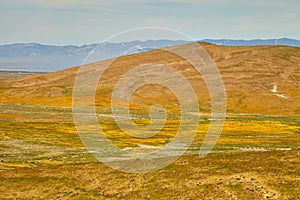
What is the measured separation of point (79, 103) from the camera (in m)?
194

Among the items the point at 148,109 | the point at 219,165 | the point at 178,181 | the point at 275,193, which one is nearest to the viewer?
the point at 275,193

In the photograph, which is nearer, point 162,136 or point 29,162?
point 29,162

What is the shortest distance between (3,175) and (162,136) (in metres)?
61.3

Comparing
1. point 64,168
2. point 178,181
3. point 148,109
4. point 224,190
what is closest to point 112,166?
point 64,168

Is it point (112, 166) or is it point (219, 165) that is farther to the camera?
point (112, 166)

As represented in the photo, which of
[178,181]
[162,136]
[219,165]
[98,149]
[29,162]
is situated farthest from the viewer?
[162,136]

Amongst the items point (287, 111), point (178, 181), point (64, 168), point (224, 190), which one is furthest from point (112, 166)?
point (287, 111)

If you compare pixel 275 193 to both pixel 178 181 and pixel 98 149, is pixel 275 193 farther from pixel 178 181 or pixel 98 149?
pixel 98 149

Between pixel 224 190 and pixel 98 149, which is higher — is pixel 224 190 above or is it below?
above

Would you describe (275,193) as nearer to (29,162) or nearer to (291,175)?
(291,175)

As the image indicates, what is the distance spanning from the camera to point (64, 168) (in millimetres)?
49906

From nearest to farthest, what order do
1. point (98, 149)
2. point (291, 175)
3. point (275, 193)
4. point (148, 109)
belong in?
point (275, 193), point (291, 175), point (98, 149), point (148, 109)

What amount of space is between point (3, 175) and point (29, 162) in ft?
41.8

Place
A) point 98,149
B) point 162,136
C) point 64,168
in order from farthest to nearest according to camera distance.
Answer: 1. point 162,136
2. point 98,149
3. point 64,168
